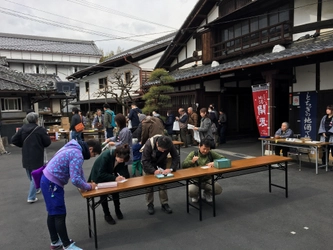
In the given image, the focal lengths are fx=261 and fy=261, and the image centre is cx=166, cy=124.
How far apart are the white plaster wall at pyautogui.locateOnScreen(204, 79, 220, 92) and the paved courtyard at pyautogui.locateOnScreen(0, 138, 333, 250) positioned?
682cm

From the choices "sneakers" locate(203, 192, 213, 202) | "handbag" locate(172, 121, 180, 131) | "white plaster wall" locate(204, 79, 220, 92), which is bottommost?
"sneakers" locate(203, 192, 213, 202)

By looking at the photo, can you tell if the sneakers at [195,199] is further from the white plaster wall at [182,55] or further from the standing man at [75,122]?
the white plaster wall at [182,55]

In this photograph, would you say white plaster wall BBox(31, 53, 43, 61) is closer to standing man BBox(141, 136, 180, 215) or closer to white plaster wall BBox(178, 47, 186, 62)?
white plaster wall BBox(178, 47, 186, 62)

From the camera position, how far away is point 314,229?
3.79 meters

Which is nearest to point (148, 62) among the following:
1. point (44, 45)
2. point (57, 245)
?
point (57, 245)

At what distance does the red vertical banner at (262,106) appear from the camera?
343 inches

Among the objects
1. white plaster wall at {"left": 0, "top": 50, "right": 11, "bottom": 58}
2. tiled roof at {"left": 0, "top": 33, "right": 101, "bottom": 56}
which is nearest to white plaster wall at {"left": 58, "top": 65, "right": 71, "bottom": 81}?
tiled roof at {"left": 0, "top": 33, "right": 101, "bottom": 56}

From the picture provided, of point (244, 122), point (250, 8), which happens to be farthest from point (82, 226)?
point (244, 122)

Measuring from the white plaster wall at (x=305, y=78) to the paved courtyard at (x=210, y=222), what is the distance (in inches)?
138

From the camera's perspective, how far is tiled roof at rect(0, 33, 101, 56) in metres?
31.7

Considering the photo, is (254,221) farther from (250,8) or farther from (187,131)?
(250,8)

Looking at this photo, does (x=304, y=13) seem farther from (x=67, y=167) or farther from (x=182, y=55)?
(x=67, y=167)

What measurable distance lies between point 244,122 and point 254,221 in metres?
9.87

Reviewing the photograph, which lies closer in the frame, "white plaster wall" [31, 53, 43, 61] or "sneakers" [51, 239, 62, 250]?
"sneakers" [51, 239, 62, 250]
